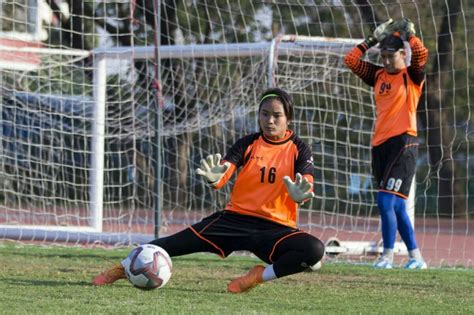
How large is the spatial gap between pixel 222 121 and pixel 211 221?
6035mm

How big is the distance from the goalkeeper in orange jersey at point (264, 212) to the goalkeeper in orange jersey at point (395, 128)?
2154mm

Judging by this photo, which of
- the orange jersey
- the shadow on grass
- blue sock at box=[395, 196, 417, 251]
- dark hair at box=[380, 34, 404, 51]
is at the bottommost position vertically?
the shadow on grass

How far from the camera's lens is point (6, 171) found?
14461 mm

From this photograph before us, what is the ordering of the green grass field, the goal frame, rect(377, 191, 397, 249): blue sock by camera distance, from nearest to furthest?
the green grass field, rect(377, 191, 397, 249): blue sock, the goal frame

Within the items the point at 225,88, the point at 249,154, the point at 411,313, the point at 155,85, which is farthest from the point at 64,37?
the point at 411,313

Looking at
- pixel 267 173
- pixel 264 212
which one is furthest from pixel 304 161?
pixel 264 212

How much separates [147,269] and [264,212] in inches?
34.2

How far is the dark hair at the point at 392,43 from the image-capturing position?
28.0ft

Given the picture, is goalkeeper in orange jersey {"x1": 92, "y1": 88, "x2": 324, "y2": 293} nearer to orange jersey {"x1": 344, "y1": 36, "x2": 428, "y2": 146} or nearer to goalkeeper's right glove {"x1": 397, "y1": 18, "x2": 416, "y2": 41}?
orange jersey {"x1": 344, "y1": 36, "x2": 428, "y2": 146}

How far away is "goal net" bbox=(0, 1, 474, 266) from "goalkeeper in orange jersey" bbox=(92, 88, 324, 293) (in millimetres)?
3525

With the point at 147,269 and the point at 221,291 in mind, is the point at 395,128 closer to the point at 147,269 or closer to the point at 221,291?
the point at 221,291

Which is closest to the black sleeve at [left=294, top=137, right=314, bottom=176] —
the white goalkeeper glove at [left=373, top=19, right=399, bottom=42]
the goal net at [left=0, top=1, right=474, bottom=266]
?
the white goalkeeper glove at [left=373, top=19, right=399, bottom=42]

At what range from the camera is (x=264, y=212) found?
21.0 ft

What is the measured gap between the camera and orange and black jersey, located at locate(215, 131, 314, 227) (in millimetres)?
6402
